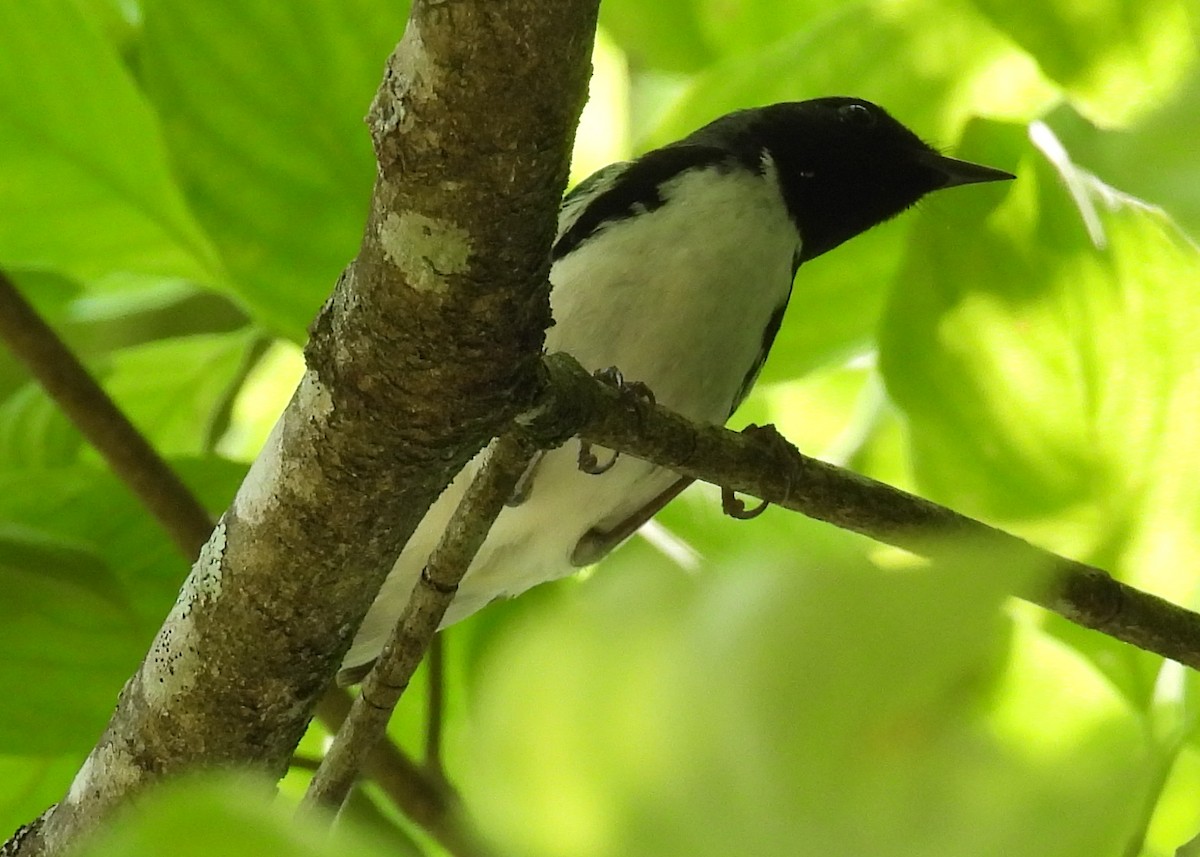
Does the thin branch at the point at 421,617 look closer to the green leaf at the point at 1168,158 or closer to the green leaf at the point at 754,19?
the green leaf at the point at 1168,158

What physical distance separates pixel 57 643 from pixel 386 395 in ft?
1.08

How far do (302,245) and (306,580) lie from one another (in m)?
0.30

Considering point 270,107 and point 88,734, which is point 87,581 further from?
point 270,107

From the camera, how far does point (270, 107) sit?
0.60 meters

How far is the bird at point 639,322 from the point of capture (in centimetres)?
67

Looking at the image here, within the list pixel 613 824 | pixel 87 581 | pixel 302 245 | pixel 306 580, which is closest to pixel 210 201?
pixel 302 245

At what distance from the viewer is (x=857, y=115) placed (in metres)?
0.83

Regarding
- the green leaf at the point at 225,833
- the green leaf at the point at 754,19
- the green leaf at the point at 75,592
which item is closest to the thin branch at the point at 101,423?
the green leaf at the point at 75,592

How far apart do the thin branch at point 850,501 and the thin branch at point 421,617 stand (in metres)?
0.03

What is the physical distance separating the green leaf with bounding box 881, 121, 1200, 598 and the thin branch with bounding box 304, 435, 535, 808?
0.22 m

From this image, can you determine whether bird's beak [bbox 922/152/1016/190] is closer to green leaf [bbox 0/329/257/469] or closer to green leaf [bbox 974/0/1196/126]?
green leaf [bbox 974/0/1196/126]

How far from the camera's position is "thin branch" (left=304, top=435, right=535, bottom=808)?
1.27ft

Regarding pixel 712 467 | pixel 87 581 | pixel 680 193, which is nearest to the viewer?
pixel 712 467

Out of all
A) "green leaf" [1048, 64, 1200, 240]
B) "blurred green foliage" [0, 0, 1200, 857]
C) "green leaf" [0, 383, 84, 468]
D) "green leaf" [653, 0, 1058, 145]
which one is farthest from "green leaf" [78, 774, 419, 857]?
"green leaf" [0, 383, 84, 468]
